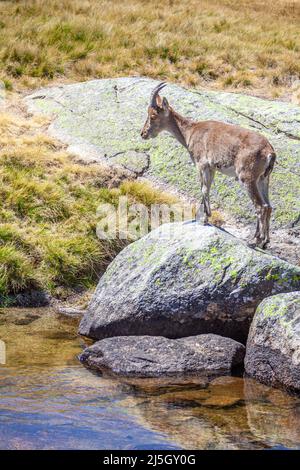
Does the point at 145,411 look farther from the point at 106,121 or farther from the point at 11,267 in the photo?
the point at 106,121

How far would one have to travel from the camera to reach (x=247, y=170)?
1292 centimetres

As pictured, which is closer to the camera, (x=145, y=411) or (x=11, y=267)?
(x=145, y=411)

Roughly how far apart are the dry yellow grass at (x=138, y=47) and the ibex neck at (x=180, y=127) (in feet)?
28.0

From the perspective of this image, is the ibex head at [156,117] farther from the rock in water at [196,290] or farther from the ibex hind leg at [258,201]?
the rock in water at [196,290]

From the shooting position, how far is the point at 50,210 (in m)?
16.0

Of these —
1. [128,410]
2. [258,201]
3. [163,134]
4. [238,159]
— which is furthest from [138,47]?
[128,410]

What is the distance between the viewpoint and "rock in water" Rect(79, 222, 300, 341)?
450 inches

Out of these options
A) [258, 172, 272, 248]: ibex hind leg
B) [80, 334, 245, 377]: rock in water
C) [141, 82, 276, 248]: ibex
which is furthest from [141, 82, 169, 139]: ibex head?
[80, 334, 245, 377]: rock in water

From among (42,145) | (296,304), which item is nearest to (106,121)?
(42,145)

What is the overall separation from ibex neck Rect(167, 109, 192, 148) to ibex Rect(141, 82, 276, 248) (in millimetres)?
331

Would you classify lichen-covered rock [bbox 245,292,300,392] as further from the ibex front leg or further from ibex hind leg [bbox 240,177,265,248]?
the ibex front leg

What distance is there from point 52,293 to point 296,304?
18.2 ft

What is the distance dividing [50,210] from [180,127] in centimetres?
341

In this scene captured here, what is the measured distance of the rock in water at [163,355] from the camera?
10.5 m
